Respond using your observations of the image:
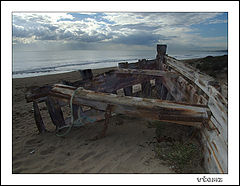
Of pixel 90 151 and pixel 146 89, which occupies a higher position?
pixel 146 89

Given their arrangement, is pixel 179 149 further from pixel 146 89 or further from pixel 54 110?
pixel 146 89

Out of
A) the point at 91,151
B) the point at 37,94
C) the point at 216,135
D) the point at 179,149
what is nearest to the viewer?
the point at 216,135

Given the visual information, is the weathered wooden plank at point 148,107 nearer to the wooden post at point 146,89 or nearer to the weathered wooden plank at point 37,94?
the weathered wooden plank at point 37,94

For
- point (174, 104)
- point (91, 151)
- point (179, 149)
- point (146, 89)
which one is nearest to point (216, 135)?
point (174, 104)

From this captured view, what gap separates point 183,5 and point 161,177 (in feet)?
8.78

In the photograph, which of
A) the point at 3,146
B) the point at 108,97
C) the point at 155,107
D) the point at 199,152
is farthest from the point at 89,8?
the point at 199,152

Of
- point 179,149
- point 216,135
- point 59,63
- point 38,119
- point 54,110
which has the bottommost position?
point 179,149

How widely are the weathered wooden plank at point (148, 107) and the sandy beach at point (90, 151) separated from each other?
80cm

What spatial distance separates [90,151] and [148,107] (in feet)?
4.85

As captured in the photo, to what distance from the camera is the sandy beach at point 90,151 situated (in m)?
2.52

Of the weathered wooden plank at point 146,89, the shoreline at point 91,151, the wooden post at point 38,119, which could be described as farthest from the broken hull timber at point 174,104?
the weathered wooden plank at point 146,89

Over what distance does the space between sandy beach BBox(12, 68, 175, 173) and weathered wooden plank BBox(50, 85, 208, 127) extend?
2.63ft

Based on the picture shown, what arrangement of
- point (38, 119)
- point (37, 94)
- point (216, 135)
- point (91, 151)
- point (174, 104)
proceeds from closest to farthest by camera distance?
point (216, 135)
point (174, 104)
point (91, 151)
point (37, 94)
point (38, 119)

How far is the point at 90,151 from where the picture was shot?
3018 millimetres
